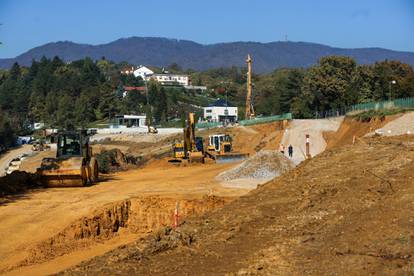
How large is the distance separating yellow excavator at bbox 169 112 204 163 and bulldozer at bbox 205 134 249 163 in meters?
1.17

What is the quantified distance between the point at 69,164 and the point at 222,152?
20.9 m

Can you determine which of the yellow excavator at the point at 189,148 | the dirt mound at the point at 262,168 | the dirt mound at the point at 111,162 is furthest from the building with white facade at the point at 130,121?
the dirt mound at the point at 262,168

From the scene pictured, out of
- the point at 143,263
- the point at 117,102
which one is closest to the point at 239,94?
the point at 117,102

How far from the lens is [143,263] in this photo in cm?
1163

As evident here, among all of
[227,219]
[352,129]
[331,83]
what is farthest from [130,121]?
[227,219]

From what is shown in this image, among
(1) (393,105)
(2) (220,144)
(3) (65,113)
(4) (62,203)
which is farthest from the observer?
(3) (65,113)

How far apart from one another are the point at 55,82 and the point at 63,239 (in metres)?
168

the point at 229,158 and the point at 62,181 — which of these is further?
the point at 229,158

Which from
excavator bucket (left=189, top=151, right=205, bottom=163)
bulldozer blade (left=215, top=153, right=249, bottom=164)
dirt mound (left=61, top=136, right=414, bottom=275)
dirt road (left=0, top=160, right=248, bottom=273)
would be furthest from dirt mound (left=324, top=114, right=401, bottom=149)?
dirt mound (left=61, top=136, right=414, bottom=275)

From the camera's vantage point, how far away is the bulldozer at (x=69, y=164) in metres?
29.0

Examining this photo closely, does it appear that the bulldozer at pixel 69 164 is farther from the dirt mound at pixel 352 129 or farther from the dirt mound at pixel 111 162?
the dirt mound at pixel 352 129

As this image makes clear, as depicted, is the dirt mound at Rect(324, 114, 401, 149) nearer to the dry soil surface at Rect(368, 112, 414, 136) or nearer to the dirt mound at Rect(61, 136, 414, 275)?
the dry soil surface at Rect(368, 112, 414, 136)

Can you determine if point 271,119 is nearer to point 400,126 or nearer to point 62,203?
point 400,126

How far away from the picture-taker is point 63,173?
2902 cm
